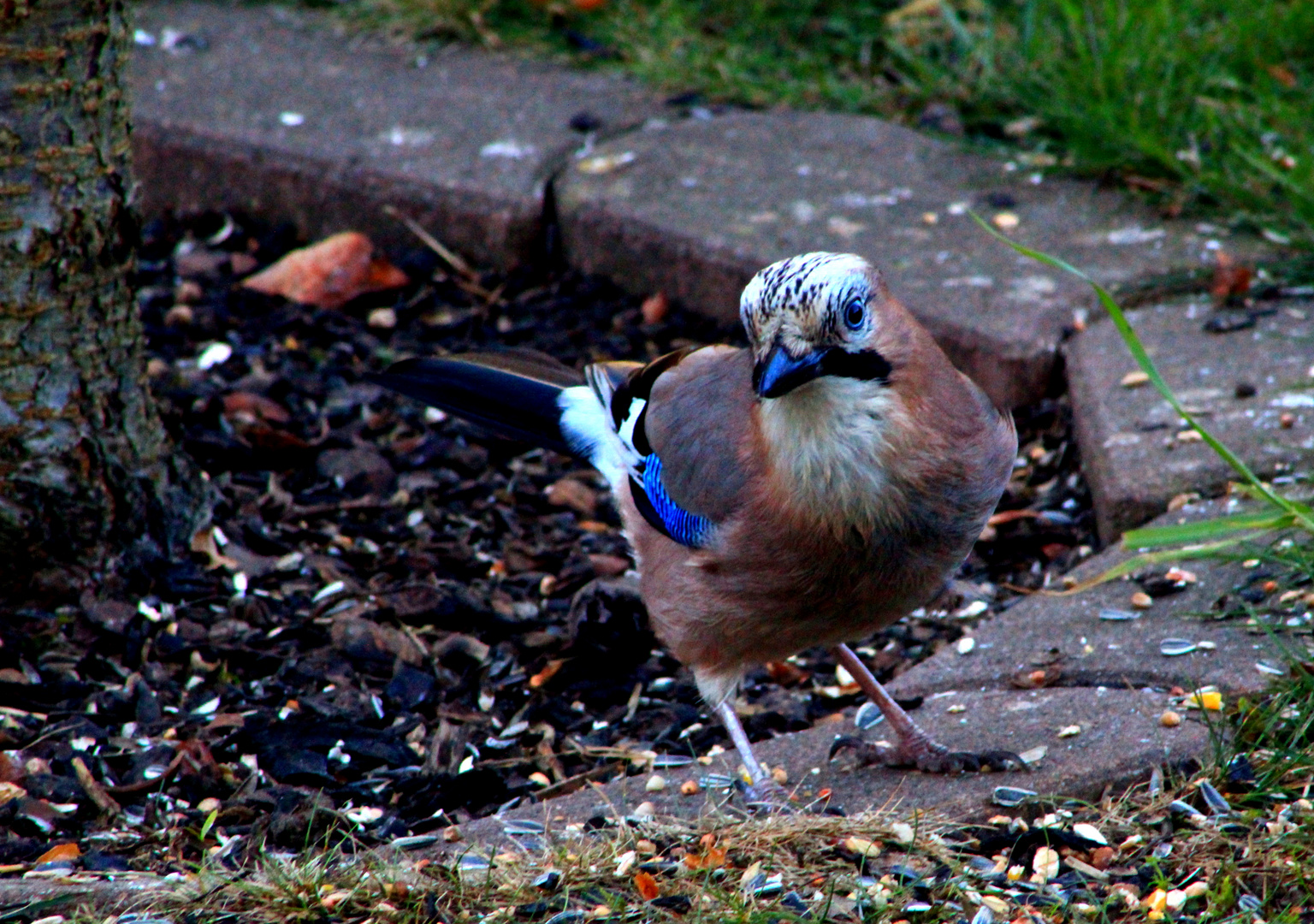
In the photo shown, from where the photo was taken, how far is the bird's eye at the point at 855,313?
2.67 metres

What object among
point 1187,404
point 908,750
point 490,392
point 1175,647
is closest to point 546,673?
point 490,392

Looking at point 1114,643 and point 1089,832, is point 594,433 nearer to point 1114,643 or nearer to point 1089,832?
point 1114,643

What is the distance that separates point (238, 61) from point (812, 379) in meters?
3.93

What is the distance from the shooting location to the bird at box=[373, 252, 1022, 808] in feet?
8.82

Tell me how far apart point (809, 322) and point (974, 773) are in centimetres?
99

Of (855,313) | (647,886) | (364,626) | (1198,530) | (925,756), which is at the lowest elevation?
(364,626)

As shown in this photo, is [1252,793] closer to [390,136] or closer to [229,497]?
[229,497]

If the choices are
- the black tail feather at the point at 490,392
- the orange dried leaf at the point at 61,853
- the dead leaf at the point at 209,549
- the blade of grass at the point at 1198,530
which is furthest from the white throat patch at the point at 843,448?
the dead leaf at the point at 209,549

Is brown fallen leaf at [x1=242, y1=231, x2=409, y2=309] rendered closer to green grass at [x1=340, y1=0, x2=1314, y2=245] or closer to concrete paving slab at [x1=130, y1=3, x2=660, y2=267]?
concrete paving slab at [x1=130, y1=3, x2=660, y2=267]

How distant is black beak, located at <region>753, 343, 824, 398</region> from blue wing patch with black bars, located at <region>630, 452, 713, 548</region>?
502mm

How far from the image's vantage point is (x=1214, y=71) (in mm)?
5039

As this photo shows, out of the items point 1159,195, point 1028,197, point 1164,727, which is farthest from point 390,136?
point 1164,727

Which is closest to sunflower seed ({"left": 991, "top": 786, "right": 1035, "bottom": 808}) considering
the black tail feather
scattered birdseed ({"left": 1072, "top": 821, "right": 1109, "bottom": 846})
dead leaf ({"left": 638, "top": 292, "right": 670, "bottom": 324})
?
scattered birdseed ({"left": 1072, "top": 821, "right": 1109, "bottom": 846})

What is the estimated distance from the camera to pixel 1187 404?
392cm
